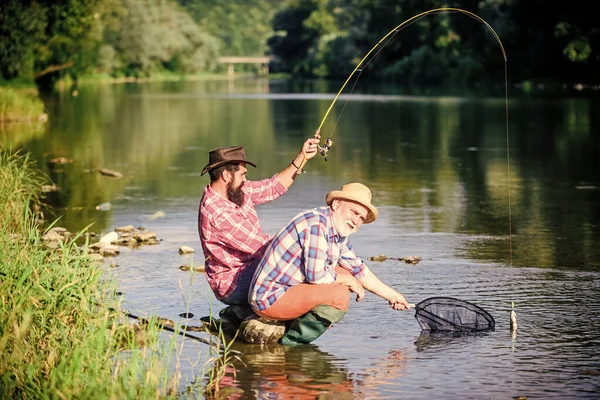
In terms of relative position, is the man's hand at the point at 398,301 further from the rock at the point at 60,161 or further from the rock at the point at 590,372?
the rock at the point at 60,161

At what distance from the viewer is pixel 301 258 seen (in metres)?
8.22

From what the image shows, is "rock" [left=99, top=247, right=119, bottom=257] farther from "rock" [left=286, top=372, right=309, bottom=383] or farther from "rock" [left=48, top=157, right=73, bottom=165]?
"rock" [left=48, top=157, right=73, bottom=165]

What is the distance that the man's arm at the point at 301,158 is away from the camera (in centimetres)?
895

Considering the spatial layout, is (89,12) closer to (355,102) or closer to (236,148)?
(355,102)

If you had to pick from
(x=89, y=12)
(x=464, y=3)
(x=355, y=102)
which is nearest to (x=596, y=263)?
(x=355, y=102)

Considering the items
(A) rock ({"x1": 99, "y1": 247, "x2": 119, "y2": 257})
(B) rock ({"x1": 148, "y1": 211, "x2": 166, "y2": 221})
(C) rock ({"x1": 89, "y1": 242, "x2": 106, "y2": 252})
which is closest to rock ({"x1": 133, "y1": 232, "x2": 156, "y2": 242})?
(C) rock ({"x1": 89, "y1": 242, "x2": 106, "y2": 252})

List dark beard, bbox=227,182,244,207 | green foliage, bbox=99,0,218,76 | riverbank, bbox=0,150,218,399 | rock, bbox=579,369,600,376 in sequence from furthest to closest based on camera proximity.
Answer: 1. green foliage, bbox=99,0,218,76
2. dark beard, bbox=227,182,244,207
3. rock, bbox=579,369,600,376
4. riverbank, bbox=0,150,218,399

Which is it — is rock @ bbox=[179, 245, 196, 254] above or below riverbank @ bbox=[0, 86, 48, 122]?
below

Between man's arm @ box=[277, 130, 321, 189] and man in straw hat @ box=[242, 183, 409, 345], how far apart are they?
81cm

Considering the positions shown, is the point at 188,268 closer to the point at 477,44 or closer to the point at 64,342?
the point at 64,342

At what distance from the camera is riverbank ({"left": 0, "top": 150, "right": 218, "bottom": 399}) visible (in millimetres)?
6484

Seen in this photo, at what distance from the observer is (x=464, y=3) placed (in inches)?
2955

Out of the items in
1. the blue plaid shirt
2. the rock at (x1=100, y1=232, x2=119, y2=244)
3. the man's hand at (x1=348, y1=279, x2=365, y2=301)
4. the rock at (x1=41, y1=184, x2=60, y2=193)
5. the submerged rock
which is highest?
the blue plaid shirt

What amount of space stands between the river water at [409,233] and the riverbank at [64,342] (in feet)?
1.66
